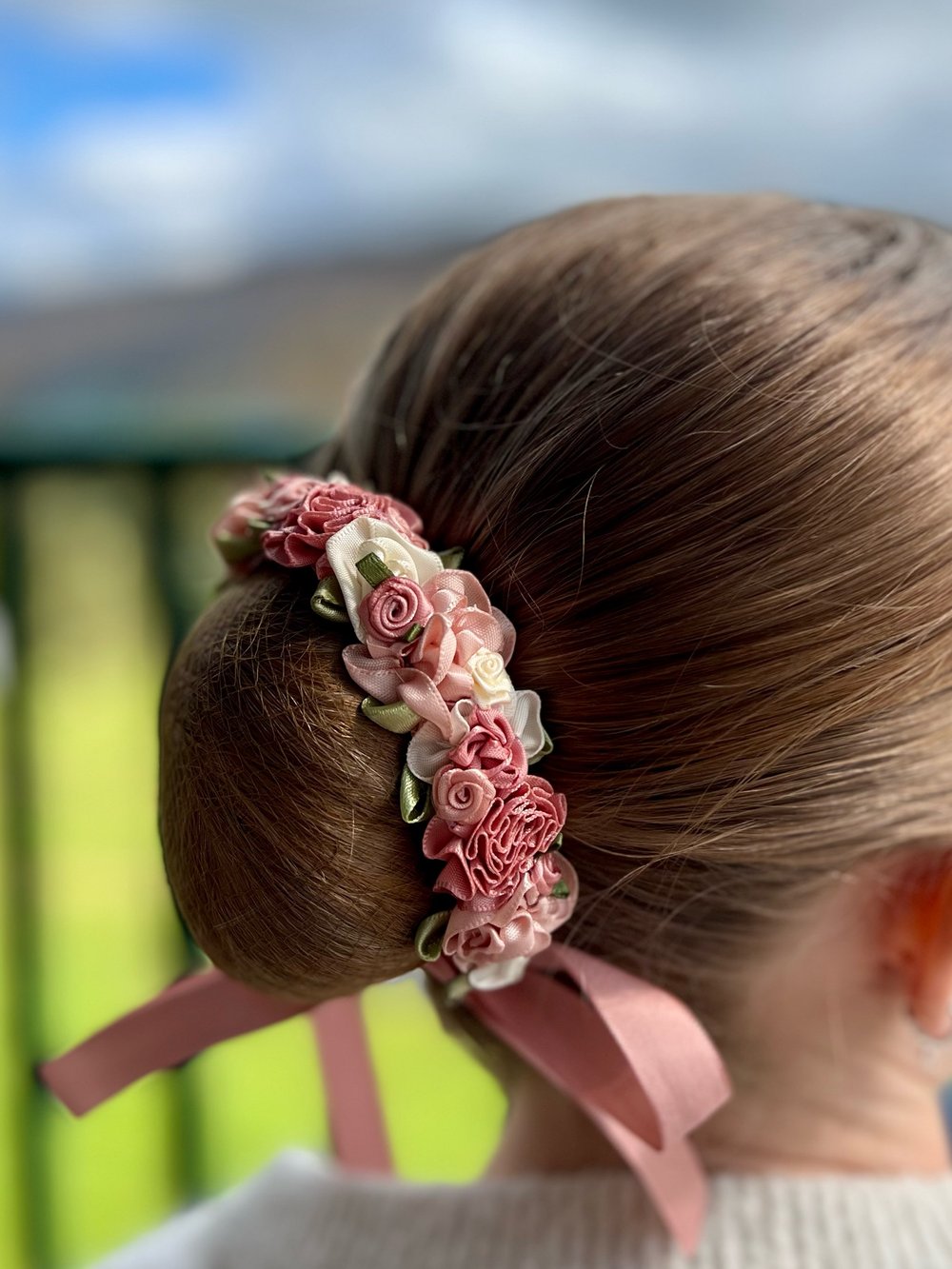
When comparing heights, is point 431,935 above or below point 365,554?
below

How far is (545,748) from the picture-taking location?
0.54 metres

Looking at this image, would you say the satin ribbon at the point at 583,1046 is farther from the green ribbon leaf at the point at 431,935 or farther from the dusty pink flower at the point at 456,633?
the dusty pink flower at the point at 456,633

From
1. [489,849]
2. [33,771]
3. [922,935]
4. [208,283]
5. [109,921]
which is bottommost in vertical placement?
[109,921]

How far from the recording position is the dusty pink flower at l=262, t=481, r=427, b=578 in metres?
0.52

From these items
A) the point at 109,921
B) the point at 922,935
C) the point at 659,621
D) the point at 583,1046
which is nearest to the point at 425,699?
the point at 659,621

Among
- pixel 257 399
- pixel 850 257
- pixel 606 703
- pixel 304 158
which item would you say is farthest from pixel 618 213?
pixel 257 399

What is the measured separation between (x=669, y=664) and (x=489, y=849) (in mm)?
118

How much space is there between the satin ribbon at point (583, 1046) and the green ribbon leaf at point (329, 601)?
184 millimetres

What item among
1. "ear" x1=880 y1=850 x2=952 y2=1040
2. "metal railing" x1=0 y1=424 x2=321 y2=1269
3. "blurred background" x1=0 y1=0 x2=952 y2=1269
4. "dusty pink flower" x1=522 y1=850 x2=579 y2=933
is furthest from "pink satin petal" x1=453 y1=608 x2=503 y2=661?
"metal railing" x1=0 y1=424 x2=321 y2=1269

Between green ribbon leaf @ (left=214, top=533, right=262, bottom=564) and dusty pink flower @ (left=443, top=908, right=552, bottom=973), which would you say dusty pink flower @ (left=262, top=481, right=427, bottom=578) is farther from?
dusty pink flower @ (left=443, top=908, right=552, bottom=973)

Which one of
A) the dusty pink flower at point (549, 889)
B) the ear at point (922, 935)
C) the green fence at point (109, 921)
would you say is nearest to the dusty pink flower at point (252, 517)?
the dusty pink flower at point (549, 889)

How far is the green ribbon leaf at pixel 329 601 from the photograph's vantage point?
1.63 ft

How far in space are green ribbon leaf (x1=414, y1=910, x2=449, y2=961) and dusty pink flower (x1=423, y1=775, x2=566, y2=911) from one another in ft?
0.05

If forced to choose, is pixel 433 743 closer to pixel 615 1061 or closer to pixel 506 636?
pixel 506 636
